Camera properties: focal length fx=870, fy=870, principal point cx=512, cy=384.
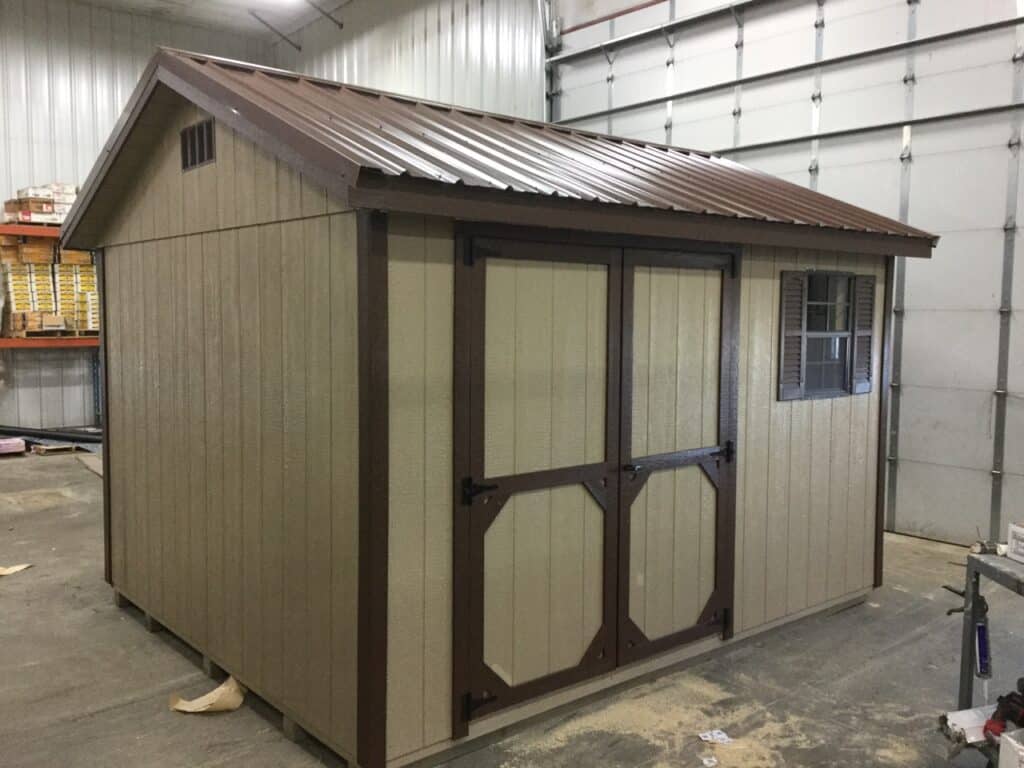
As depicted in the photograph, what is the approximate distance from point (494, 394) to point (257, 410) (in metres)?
1.22

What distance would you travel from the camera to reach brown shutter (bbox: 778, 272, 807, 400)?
530 cm

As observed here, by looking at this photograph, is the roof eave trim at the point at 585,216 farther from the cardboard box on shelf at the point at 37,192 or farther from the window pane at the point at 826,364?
the cardboard box on shelf at the point at 37,192

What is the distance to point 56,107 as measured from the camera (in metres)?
12.9

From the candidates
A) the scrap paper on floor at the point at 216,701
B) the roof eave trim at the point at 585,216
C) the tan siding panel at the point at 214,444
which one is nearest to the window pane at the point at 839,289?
the roof eave trim at the point at 585,216

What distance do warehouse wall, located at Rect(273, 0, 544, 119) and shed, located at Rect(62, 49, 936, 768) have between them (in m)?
6.04

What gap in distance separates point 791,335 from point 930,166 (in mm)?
3460

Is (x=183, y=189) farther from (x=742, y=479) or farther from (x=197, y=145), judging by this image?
(x=742, y=479)

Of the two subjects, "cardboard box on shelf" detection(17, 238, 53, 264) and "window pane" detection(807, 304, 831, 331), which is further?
"cardboard box on shelf" detection(17, 238, 53, 264)

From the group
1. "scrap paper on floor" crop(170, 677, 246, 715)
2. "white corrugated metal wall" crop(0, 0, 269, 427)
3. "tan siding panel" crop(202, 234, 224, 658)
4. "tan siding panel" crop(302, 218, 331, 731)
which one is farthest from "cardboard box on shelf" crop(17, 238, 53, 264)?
"tan siding panel" crop(302, 218, 331, 731)

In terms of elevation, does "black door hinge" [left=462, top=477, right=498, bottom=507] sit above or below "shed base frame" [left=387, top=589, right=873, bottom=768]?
above

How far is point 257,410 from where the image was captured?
4.29m

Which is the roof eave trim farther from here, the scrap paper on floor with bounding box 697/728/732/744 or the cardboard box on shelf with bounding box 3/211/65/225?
the cardboard box on shelf with bounding box 3/211/65/225

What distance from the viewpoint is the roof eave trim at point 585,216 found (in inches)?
128

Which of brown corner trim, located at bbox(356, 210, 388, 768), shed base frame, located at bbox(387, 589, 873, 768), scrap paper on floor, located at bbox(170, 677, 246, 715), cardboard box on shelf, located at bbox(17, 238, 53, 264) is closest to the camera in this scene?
brown corner trim, located at bbox(356, 210, 388, 768)
